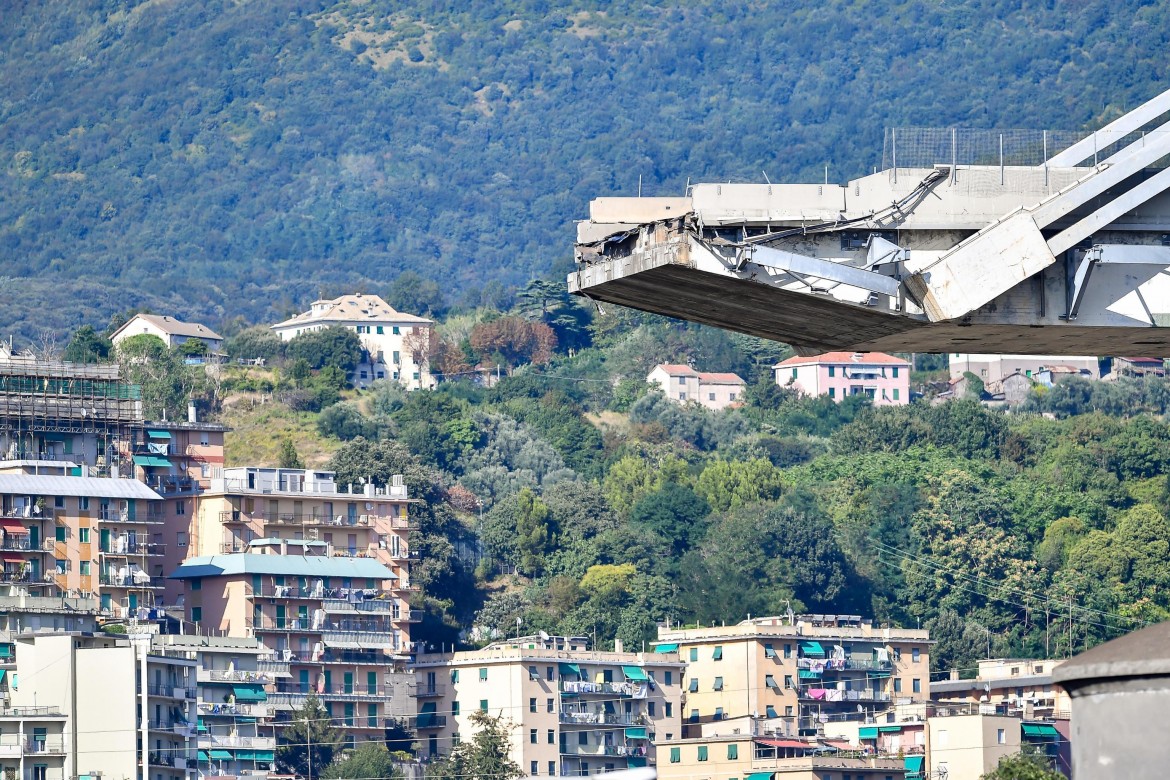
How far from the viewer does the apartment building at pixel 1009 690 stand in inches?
4486

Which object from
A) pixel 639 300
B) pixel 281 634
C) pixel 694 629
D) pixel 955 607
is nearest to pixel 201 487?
pixel 281 634

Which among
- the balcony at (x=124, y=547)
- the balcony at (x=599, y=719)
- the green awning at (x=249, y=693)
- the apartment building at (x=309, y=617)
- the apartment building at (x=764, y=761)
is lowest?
the apartment building at (x=764, y=761)

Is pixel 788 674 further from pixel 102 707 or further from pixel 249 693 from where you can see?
pixel 102 707

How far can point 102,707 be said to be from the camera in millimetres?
93938

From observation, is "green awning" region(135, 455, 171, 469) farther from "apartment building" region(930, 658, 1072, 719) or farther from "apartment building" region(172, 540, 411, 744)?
"apartment building" region(930, 658, 1072, 719)

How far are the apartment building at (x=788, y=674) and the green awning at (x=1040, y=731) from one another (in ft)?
49.1

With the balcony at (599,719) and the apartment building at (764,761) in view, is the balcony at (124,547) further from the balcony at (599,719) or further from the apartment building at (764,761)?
the apartment building at (764,761)

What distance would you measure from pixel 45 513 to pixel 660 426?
83.3m

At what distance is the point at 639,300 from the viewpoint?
73.8ft

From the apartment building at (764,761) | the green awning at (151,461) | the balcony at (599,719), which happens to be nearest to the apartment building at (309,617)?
the green awning at (151,461)

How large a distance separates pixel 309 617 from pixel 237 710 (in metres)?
14.9

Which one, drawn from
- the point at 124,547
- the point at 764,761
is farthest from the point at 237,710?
the point at 764,761

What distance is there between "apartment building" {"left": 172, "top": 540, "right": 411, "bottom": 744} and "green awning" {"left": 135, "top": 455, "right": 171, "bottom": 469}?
758 centimetres

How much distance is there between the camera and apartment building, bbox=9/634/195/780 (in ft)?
303
